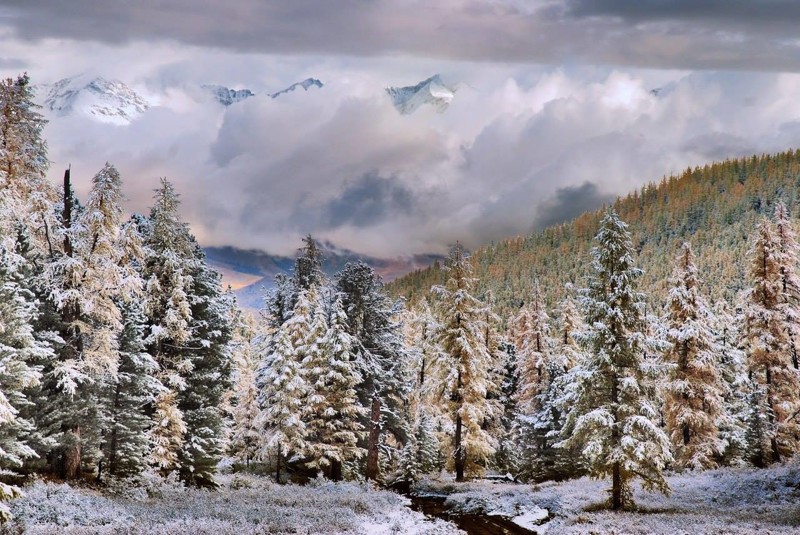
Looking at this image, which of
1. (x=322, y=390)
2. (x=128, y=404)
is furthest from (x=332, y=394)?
(x=128, y=404)

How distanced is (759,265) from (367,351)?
Answer: 23.5m

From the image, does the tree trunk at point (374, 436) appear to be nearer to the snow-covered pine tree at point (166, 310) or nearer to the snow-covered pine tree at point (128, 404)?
the snow-covered pine tree at point (166, 310)

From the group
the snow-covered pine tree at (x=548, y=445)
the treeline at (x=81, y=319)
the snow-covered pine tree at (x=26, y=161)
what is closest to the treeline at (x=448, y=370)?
the snow-covered pine tree at (x=548, y=445)

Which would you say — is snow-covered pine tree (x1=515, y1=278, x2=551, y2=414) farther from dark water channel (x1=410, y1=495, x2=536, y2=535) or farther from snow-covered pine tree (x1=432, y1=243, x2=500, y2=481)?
dark water channel (x1=410, y1=495, x2=536, y2=535)

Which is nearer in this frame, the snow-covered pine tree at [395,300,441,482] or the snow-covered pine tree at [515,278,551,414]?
the snow-covered pine tree at [395,300,441,482]

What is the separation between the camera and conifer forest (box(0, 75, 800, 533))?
1880 cm

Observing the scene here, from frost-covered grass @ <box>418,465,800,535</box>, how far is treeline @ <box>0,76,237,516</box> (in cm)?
1440

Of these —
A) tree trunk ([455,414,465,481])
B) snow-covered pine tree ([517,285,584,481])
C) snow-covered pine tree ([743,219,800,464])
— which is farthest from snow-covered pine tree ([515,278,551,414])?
snow-covered pine tree ([743,219,800,464])

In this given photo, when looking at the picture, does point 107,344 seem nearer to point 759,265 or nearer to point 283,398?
point 283,398

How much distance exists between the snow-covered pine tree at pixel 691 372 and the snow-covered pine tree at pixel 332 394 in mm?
19252

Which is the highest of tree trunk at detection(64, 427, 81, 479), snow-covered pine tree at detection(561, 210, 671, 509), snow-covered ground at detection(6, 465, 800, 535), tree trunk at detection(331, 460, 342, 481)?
snow-covered pine tree at detection(561, 210, 671, 509)

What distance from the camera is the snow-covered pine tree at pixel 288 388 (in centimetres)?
3259

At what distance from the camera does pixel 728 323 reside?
59.5m

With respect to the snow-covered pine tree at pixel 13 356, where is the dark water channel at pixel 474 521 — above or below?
below
